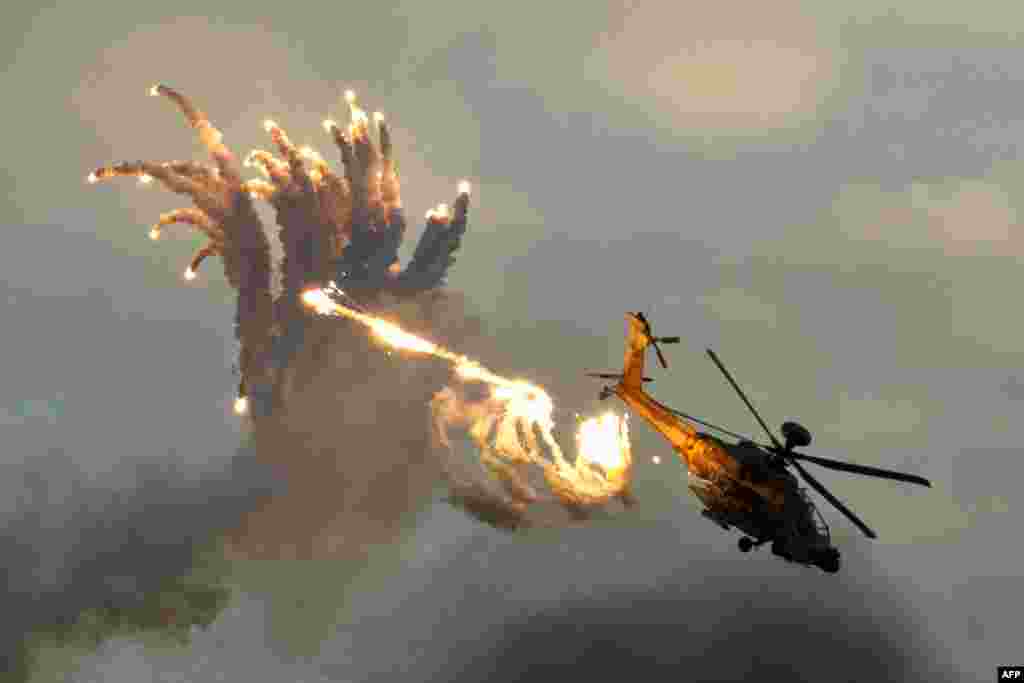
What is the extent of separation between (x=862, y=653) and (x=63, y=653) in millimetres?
91122

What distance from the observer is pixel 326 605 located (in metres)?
86.9

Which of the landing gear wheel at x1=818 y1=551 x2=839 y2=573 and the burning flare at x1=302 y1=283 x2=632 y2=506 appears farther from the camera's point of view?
the burning flare at x1=302 y1=283 x2=632 y2=506

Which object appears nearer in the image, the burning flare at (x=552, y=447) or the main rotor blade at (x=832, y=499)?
the main rotor blade at (x=832, y=499)

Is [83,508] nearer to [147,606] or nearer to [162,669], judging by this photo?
[147,606]

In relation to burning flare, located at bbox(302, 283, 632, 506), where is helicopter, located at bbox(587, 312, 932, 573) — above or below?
below

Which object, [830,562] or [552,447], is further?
[552,447]

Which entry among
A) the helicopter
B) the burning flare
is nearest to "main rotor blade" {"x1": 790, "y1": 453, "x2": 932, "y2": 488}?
the helicopter

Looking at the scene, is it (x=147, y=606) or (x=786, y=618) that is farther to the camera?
(x=147, y=606)

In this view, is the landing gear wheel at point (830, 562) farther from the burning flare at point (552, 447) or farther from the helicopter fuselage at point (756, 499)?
the burning flare at point (552, 447)

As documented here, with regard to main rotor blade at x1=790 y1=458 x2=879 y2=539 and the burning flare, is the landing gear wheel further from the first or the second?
the burning flare

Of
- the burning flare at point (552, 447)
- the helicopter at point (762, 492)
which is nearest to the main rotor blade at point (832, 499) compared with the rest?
the helicopter at point (762, 492)

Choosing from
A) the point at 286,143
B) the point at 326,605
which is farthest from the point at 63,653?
the point at 286,143

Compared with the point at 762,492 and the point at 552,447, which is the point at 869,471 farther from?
the point at 552,447

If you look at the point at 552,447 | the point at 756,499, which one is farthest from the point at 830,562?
the point at 552,447
